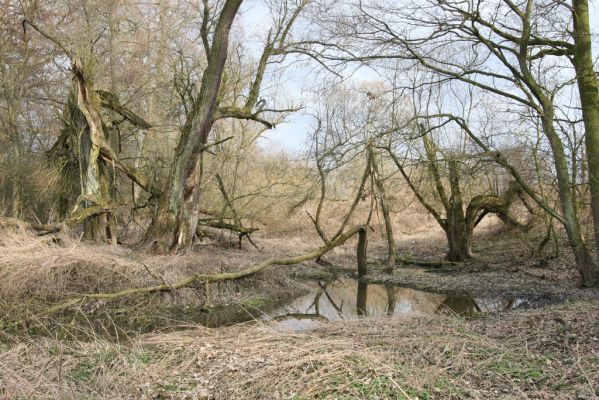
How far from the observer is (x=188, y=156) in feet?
42.8

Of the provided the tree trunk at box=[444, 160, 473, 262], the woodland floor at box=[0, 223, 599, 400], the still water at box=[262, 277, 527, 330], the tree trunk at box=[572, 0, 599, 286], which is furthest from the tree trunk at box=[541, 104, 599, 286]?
the tree trunk at box=[444, 160, 473, 262]

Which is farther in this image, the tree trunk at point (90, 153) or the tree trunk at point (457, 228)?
the tree trunk at point (457, 228)

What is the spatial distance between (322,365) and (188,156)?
9044 mm

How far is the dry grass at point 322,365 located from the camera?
4457mm

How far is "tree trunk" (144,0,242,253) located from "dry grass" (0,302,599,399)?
6.47 metres

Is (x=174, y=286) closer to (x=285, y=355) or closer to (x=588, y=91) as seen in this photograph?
(x=285, y=355)

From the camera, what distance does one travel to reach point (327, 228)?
2319 cm

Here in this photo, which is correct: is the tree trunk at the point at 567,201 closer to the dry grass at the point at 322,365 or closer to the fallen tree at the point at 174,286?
the dry grass at the point at 322,365

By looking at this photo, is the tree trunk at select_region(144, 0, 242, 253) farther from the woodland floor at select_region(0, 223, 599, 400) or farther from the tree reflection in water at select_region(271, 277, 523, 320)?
the tree reflection in water at select_region(271, 277, 523, 320)

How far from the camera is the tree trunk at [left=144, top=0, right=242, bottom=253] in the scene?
498 inches

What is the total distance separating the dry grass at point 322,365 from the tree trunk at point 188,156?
647cm

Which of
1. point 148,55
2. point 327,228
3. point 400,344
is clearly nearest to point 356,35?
point 400,344

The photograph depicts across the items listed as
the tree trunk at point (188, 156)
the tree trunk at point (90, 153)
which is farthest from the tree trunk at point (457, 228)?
the tree trunk at point (90, 153)

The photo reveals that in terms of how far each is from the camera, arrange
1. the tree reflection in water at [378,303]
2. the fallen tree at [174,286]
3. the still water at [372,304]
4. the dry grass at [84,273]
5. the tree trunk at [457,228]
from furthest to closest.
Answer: the tree trunk at [457,228]
the tree reflection in water at [378,303]
the still water at [372,304]
the dry grass at [84,273]
the fallen tree at [174,286]
